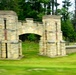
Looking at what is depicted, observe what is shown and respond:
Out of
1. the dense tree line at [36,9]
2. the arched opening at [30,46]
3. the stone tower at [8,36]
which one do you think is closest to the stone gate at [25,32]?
the stone tower at [8,36]

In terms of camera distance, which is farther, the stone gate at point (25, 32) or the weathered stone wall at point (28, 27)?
the weathered stone wall at point (28, 27)

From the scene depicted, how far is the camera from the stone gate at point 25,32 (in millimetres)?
31859

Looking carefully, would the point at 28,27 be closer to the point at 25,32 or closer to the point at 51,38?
the point at 25,32

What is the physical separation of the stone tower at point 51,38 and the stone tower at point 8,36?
4.07 metres

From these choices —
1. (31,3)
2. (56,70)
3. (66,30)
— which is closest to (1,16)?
(56,70)

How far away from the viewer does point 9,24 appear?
32.1 m

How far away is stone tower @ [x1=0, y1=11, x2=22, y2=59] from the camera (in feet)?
104

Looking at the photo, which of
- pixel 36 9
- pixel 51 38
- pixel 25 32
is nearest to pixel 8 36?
pixel 25 32

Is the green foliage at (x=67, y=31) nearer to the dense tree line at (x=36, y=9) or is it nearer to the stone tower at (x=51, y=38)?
the dense tree line at (x=36, y=9)

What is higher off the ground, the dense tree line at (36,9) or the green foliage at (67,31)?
the dense tree line at (36,9)

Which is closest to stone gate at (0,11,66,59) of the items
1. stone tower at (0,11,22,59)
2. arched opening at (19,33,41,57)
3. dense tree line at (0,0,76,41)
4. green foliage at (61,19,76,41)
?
stone tower at (0,11,22,59)

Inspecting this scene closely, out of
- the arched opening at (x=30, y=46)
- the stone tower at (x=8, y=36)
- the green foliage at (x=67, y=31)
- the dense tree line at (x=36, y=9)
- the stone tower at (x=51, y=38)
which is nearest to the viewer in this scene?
the stone tower at (x=8, y=36)

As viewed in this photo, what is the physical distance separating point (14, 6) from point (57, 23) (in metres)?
17.2

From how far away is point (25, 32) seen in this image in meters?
34.0
